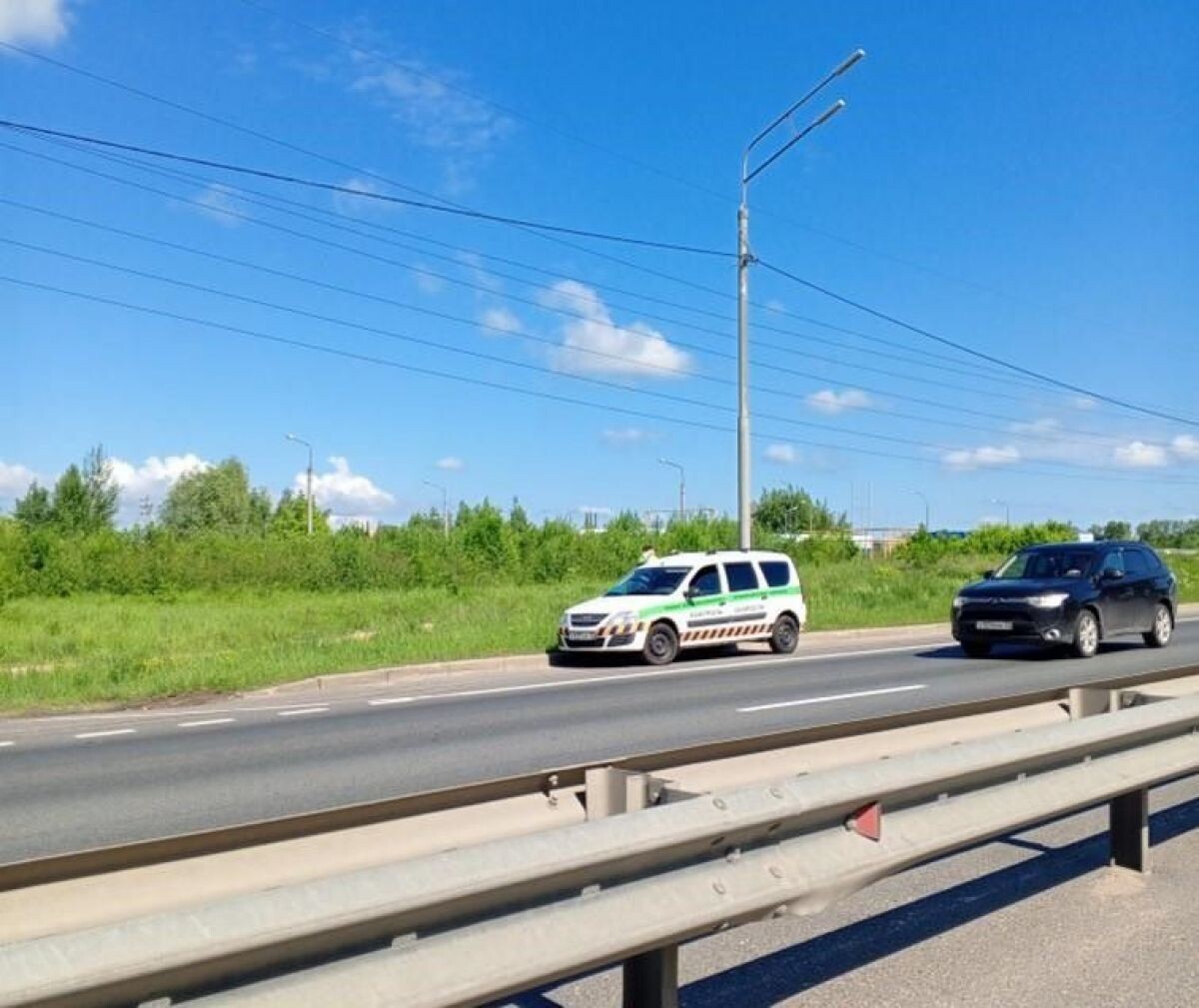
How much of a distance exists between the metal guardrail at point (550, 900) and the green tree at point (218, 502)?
276ft

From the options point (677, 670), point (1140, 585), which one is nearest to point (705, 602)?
point (677, 670)

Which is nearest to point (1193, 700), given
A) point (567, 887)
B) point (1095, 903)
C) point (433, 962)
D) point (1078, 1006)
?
point (1095, 903)

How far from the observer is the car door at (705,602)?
19.5 metres

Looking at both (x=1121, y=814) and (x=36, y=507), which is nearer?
Answer: (x=1121, y=814)

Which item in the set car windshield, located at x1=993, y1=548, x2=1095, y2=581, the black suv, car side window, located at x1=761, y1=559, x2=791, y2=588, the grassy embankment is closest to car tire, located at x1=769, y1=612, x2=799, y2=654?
car side window, located at x1=761, y1=559, x2=791, y2=588

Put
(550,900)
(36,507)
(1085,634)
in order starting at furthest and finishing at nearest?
(36,507) < (1085,634) < (550,900)

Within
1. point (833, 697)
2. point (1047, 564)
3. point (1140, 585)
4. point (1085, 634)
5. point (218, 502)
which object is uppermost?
point (218, 502)

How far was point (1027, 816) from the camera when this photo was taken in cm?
432

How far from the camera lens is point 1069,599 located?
17.2 metres

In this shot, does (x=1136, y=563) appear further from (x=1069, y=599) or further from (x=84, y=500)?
(x=84, y=500)

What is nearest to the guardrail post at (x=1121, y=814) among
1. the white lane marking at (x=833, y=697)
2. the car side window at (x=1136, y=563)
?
the white lane marking at (x=833, y=697)

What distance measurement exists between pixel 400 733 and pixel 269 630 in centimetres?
1364

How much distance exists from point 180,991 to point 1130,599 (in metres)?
18.7

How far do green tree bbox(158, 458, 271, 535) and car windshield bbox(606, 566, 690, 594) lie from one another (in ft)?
225
